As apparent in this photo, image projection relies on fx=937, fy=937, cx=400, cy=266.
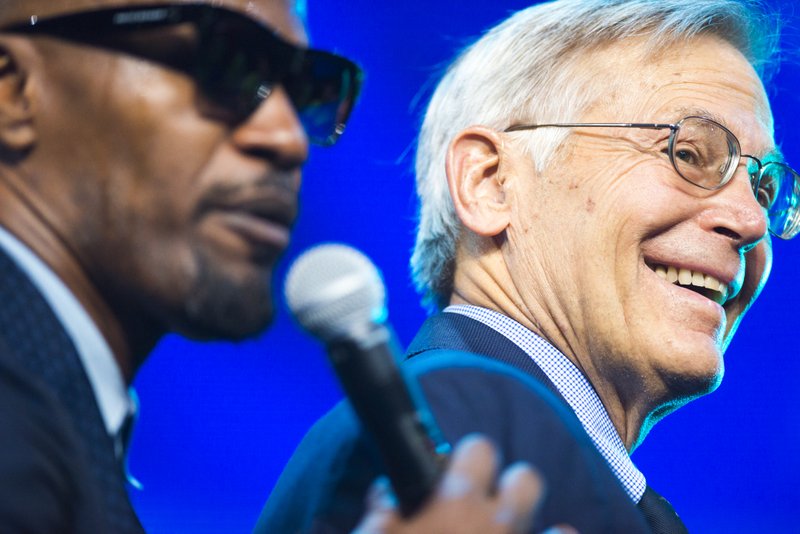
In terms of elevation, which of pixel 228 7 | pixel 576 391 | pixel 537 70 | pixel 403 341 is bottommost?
pixel 403 341

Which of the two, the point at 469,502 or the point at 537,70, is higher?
the point at 537,70

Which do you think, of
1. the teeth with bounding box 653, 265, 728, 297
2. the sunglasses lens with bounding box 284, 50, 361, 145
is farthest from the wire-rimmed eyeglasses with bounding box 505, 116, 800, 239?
the sunglasses lens with bounding box 284, 50, 361, 145

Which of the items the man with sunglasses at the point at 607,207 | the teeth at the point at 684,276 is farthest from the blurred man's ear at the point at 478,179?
the teeth at the point at 684,276

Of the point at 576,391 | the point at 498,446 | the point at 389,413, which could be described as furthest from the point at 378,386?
the point at 576,391

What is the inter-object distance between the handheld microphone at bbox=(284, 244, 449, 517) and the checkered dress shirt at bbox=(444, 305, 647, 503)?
0.72 meters

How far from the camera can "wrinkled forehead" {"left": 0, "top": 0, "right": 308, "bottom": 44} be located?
896mm

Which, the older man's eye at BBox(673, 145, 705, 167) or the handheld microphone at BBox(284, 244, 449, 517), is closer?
the handheld microphone at BBox(284, 244, 449, 517)

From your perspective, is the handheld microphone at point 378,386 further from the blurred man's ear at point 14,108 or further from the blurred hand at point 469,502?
the blurred man's ear at point 14,108

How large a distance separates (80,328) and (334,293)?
0.91 ft

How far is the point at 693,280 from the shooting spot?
1633 millimetres

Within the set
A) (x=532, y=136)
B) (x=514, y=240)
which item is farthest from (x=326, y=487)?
(x=532, y=136)

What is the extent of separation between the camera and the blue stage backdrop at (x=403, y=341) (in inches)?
97.9

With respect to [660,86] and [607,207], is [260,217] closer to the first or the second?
[607,207]

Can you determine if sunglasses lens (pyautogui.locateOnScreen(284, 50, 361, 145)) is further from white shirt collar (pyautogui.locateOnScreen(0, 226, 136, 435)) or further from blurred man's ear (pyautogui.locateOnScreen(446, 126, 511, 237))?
blurred man's ear (pyautogui.locateOnScreen(446, 126, 511, 237))
